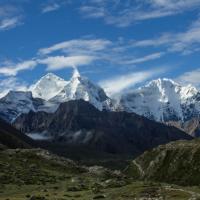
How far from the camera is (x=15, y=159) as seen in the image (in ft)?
632

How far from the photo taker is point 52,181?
141 m

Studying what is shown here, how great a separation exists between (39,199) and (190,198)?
81.2ft

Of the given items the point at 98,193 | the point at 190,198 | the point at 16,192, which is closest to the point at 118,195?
the point at 98,193

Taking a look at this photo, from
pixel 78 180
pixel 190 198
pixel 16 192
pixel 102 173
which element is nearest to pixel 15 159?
pixel 102 173

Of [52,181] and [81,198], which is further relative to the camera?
[52,181]

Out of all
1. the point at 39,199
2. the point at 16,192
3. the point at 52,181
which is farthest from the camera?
the point at 52,181

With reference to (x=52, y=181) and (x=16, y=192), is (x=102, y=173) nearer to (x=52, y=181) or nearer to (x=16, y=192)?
(x=52, y=181)

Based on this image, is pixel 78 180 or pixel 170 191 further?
pixel 78 180

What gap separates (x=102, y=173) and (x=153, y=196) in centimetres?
10195

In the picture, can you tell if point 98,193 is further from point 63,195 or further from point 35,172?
point 35,172

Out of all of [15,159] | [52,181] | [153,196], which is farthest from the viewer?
[15,159]

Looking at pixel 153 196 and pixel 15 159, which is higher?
pixel 15 159

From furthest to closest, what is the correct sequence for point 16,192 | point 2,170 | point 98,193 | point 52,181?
point 2,170 < point 52,181 < point 16,192 < point 98,193

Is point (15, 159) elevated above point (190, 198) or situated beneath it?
elevated above
